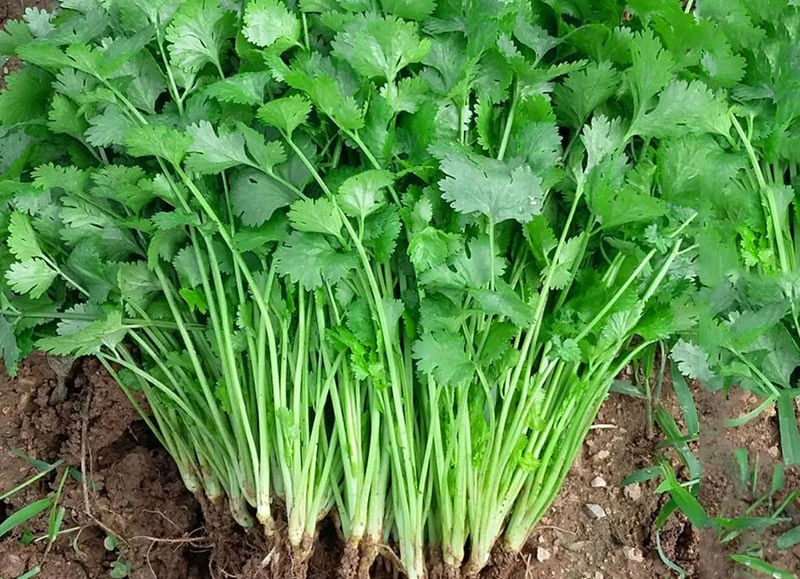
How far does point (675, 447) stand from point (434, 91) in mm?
669

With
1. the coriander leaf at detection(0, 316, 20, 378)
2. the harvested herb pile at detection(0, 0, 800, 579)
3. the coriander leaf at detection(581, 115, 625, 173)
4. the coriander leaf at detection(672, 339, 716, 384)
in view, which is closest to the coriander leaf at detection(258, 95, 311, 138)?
the harvested herb pile at detection(0, 0, 800, 579)

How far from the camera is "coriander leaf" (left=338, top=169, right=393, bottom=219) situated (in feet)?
3.18

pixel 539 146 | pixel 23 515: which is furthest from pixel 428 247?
pixel 23 515

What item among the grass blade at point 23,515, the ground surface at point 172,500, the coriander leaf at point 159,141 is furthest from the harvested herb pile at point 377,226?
the grass blade at point 23,515

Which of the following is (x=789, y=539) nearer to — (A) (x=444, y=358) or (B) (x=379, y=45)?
(A) (x=444, y=358)

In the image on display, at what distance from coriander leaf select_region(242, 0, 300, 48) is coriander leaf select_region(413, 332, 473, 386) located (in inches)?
16.4

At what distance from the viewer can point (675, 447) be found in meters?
1.25

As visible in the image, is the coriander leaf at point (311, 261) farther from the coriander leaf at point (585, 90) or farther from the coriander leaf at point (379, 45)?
the coriander leaf at point (585, 90)

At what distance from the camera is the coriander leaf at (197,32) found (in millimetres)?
1025

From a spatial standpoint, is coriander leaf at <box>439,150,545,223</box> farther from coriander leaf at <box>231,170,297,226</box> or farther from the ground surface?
the ground surface

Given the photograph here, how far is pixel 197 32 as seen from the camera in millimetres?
1039

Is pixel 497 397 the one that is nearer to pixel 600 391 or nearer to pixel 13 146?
pixel 600 391

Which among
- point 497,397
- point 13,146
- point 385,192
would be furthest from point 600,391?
point 13,146

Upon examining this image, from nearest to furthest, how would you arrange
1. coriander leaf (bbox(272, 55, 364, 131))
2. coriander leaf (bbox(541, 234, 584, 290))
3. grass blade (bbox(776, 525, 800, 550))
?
coriander leaf (bbox(272, 55, 364, 131)), coriander leaf (bbox(541, 234, 584, 290)), grass blade (bbox(776, 525, 800, 550))
